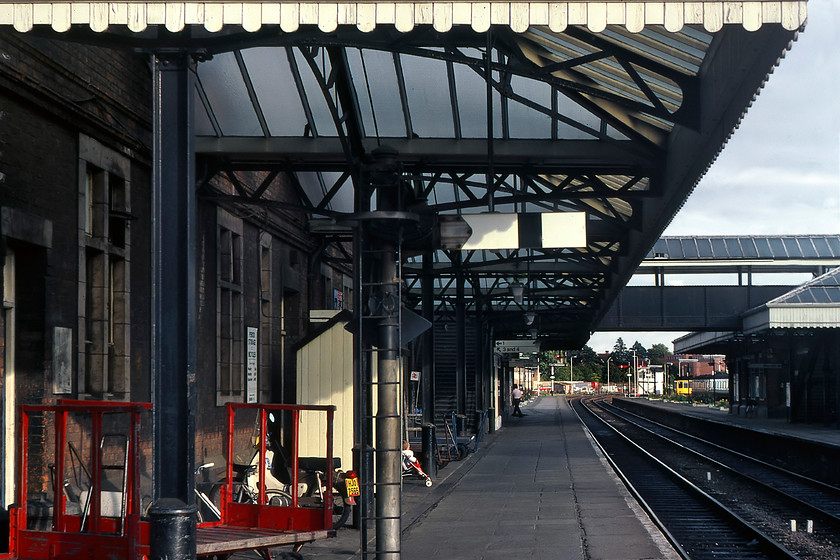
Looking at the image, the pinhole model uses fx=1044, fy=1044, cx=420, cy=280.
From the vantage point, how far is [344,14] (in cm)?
588

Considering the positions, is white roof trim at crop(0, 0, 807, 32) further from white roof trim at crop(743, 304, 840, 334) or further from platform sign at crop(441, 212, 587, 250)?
white roof trim at crop(743, 304, 840, 334)

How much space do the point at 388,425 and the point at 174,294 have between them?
3405mm

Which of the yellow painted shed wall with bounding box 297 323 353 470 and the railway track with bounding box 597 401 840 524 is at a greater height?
the yellow painted shed wall with bounding box 297 323 353 470

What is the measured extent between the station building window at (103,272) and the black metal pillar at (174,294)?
5.20 meters

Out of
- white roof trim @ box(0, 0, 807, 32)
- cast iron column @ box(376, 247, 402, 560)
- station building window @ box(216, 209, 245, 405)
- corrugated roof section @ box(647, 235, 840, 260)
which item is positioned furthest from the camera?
corrugated roof section @ box(647, 235, 840, 260)

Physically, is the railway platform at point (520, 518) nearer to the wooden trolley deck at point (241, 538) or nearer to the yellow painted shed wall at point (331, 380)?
the yellow painted shed wall at point (331, 380)

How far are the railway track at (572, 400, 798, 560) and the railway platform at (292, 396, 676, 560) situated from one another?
0.62m

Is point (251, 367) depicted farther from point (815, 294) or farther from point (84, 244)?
point (815, 294)

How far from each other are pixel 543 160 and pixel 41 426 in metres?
7.41

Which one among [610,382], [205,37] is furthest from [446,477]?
[610,382]

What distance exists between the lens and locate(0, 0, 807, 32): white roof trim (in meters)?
5.76

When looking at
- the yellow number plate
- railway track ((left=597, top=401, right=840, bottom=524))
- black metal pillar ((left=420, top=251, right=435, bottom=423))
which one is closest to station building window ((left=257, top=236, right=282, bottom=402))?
black metal pillar ((left=420, top=251, right=435, bottom=423))

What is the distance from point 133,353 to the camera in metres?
12.6

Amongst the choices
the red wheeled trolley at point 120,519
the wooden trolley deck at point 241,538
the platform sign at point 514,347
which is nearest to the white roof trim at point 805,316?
the platform sign at point 514,347
